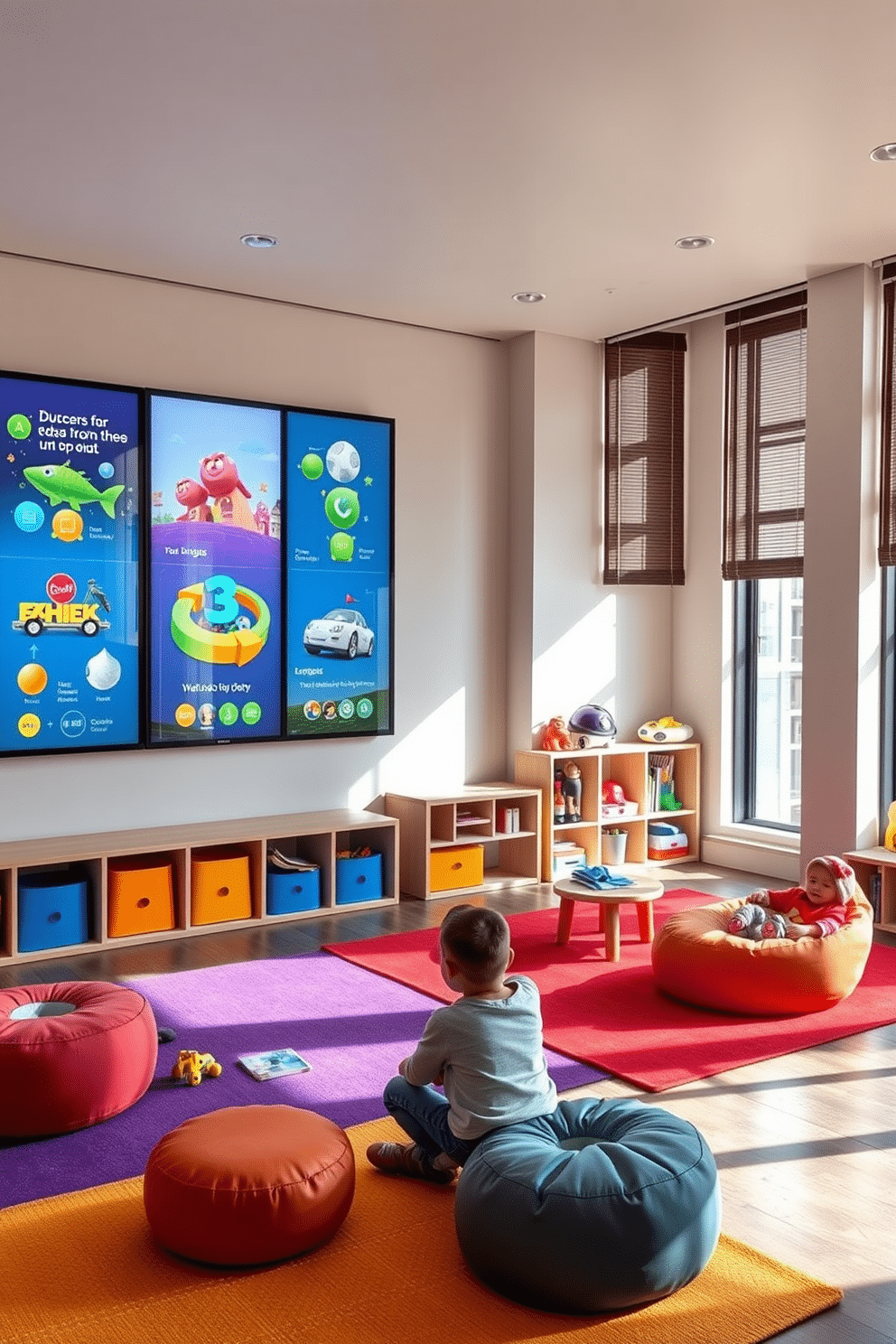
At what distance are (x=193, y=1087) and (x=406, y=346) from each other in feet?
14.3

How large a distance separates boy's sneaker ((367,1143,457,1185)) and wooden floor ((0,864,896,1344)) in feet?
2.28

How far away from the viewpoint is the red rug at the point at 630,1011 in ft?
12.9

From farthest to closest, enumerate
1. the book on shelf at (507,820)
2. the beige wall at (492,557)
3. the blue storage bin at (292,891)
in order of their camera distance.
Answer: the book on shelf at (507,820)
the blue storage bin at (292,891)
the beige wall at (492,557)

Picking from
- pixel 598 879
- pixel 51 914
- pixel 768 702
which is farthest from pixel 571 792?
pixel 51 914

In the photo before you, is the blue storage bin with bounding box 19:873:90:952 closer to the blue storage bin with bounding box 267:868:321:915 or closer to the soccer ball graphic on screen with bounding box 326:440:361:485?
the blue storage bin with bounding box 267:868:321:915

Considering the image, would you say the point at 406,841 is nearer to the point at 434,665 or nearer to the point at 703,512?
the point at 434,665

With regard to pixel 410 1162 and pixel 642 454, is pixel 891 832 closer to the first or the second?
pixel 642 454

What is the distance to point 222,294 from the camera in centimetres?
598

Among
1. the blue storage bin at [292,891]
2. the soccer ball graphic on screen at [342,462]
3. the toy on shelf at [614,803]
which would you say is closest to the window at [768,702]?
the toy on shelf at [614,803]

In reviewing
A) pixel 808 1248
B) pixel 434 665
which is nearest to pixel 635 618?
pixel 434 665

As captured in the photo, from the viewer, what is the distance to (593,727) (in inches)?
271

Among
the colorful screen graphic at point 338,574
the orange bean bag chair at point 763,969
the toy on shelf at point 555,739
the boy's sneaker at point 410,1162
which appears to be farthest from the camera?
the toy on shelf at point 555,739

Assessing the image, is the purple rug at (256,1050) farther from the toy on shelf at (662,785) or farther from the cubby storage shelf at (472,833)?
the toy on shelf at (662,785)

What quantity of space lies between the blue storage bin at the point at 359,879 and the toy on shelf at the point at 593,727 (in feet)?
4.87
